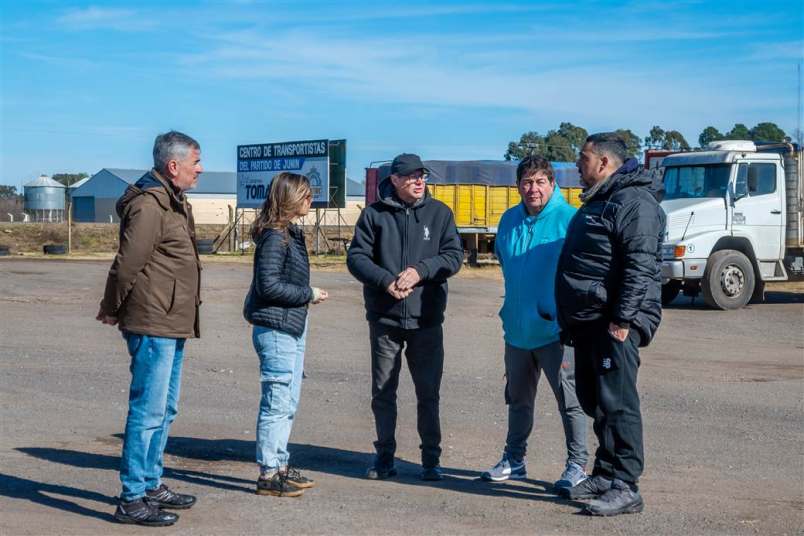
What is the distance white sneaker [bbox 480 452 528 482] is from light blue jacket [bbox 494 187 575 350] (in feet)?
2.54

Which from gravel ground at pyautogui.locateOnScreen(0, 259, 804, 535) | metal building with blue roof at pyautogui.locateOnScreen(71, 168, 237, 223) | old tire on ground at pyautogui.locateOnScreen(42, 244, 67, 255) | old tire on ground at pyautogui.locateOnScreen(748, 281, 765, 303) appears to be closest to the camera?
gravel ground at pyautogui.locateOnScreen(0, 259, 804, 535)

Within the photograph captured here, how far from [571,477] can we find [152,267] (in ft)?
9.29

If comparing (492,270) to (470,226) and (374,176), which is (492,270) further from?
(374,176)

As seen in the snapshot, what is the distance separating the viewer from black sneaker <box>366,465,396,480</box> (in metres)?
7.17

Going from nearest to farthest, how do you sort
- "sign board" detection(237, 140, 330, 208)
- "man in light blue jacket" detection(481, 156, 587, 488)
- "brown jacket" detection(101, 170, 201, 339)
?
"brown jacket" detection(101, 170, 201, 339) < "man in light blue jacket" detection(481, 156, 587, 488) < "sign board" detection(237, 140, 330, 208)

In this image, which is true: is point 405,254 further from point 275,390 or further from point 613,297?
point 613,297

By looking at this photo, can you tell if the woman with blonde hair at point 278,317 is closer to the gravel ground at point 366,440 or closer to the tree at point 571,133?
the gravel ground at point 366,440

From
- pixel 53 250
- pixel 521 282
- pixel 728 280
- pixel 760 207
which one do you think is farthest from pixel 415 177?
pixel 53 250

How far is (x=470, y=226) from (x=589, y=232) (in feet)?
104

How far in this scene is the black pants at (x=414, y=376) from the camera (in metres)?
7.16

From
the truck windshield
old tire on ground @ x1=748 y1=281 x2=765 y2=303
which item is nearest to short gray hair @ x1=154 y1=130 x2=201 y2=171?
the truck windshield

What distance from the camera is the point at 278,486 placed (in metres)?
6.56

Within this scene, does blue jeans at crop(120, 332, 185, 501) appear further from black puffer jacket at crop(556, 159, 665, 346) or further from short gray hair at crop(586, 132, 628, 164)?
short gray hair at crop(586, 132, 628, 164)

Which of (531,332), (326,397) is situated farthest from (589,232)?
(326,397)
